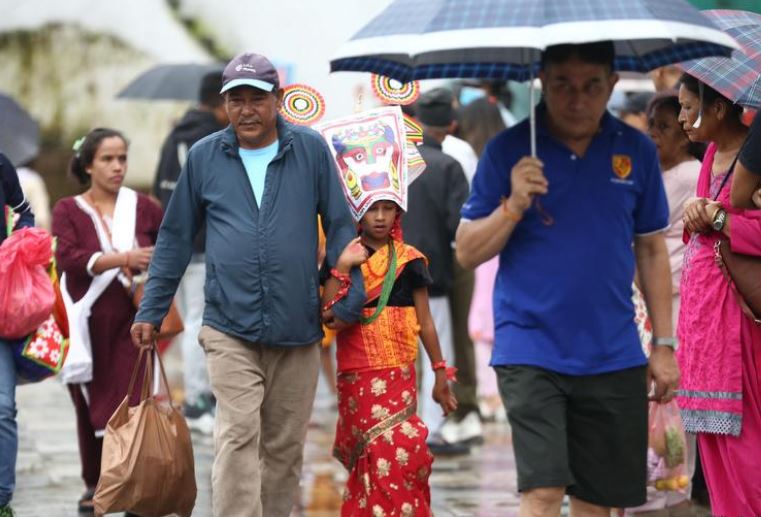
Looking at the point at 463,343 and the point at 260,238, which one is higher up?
the point at 260,238

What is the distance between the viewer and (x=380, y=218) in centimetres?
727

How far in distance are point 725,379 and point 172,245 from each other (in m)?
2.39

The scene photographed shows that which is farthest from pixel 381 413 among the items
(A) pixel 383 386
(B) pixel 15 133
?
(B) pixel 15 133

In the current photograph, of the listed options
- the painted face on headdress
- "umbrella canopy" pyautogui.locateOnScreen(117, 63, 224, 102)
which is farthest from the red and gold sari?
"umbrella canopy" pyautogui.locateOnScreen(117, 63, 224, 102)

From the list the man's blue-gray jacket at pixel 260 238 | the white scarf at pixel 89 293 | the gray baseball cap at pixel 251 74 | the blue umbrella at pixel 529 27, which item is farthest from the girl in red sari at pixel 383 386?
the white scarf at pixel 89 293

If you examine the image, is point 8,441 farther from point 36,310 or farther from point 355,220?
point 355,220

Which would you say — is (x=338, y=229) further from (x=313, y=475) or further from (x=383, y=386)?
(x=313, y=475)

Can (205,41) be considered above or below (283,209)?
above

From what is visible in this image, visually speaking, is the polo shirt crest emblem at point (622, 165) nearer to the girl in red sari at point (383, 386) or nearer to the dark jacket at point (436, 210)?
the girl in red sari at point (383, 386)

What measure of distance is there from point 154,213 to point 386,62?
299 centimetres

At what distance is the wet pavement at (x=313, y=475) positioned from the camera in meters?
8.70

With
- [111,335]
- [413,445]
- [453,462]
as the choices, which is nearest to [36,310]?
[111,335]

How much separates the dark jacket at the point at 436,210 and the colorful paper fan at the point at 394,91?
2.58m

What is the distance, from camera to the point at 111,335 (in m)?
8.58
